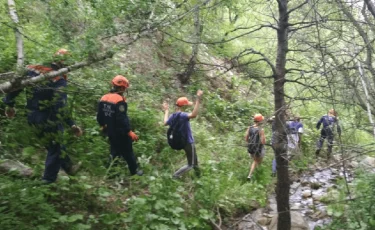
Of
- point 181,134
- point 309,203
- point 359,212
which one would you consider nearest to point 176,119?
point 181,134

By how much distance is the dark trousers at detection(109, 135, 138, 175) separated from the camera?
587cm

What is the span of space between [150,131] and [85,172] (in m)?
2.38

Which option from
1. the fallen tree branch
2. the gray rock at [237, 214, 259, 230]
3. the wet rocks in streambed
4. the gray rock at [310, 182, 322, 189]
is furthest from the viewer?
the gray rock at [310, 182, 322, 189]

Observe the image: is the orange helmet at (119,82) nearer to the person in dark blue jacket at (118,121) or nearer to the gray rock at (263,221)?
the person in dark blue jacket at (118,121)

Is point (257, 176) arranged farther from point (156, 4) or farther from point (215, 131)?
point (156, 4)

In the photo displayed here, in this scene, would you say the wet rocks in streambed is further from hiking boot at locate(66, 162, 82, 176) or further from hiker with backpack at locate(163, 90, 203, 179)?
hiking boot at locate(66, 162, 82, 176)

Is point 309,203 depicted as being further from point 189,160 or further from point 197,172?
point 189,160

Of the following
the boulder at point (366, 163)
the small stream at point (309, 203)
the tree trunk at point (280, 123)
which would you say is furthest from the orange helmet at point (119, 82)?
the boulder at point (366, 163)

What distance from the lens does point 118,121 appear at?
222 inches

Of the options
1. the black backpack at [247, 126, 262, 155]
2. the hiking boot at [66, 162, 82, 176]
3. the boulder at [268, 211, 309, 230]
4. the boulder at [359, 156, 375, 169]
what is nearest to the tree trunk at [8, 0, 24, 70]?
the hiking boot at [66, 162, 82, 176]

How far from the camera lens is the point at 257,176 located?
8531 millimetres

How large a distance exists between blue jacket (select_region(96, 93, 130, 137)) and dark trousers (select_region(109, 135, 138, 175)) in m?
0.12

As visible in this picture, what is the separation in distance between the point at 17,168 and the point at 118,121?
5.33ft

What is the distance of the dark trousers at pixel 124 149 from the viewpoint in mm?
5871
